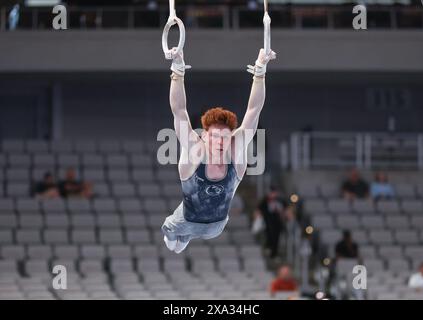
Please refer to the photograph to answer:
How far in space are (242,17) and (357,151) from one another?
10.3 feet

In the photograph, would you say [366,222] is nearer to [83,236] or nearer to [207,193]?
[83,236]

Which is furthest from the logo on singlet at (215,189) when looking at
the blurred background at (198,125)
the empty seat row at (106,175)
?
the empty seat row at (106,175)

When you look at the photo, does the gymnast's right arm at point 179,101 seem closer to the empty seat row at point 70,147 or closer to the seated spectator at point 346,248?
the seated spectator at point 346,248

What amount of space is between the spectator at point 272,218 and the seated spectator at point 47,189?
9.19 ft

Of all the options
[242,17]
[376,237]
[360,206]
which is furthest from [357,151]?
[376,237]

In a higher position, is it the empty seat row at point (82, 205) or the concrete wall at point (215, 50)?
the concrete wall at point (215, 50)

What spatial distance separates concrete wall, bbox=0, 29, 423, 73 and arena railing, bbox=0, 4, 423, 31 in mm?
131

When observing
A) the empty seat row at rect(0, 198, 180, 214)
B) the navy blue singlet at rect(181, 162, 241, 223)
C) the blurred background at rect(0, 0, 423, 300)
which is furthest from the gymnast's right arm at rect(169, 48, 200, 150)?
the empty seat row at rect(0, 198, 180, 214)

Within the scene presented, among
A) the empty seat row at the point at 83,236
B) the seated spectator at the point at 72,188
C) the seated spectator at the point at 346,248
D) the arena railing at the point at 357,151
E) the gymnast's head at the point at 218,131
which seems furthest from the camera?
the arena railing at the point at 357,151

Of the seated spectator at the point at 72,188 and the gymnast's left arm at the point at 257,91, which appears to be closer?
the gymnast's left arm at the point at 257,91

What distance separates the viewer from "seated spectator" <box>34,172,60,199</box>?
17562 millimetres

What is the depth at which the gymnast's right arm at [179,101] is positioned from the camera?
27.0 feet

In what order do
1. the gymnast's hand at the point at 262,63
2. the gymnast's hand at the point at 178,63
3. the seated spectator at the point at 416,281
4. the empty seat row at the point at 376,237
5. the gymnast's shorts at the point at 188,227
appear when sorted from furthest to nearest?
1. the empty seat row at the point at 376,237
2. the seated spectator at the point at 416,281
3. the gymnast's shorts at the point at 188,227
4. the gymnast's hand at the point at 262,63
5. the gymnast's hand at the point at 178,63
